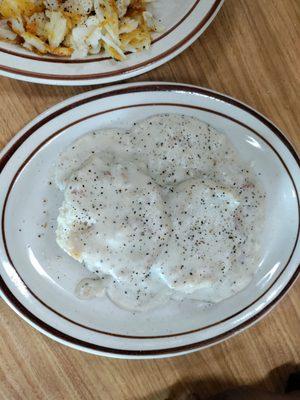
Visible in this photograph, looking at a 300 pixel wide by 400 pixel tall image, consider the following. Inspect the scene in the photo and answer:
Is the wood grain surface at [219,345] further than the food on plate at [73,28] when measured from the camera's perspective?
Yes

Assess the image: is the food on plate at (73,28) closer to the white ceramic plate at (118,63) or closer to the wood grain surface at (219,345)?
the white ceramic plate at (118,63)

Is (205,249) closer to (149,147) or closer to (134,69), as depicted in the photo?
(149,147)

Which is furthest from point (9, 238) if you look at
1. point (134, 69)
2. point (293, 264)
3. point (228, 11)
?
point (228, 11)

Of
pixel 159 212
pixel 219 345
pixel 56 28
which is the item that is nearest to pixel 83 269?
pixel 159 212

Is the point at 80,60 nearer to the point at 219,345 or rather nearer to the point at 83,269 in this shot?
the point at 83,269

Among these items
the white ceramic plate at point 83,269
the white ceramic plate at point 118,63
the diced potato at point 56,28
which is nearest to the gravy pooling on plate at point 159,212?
the white ceramic plate at point 83,269
